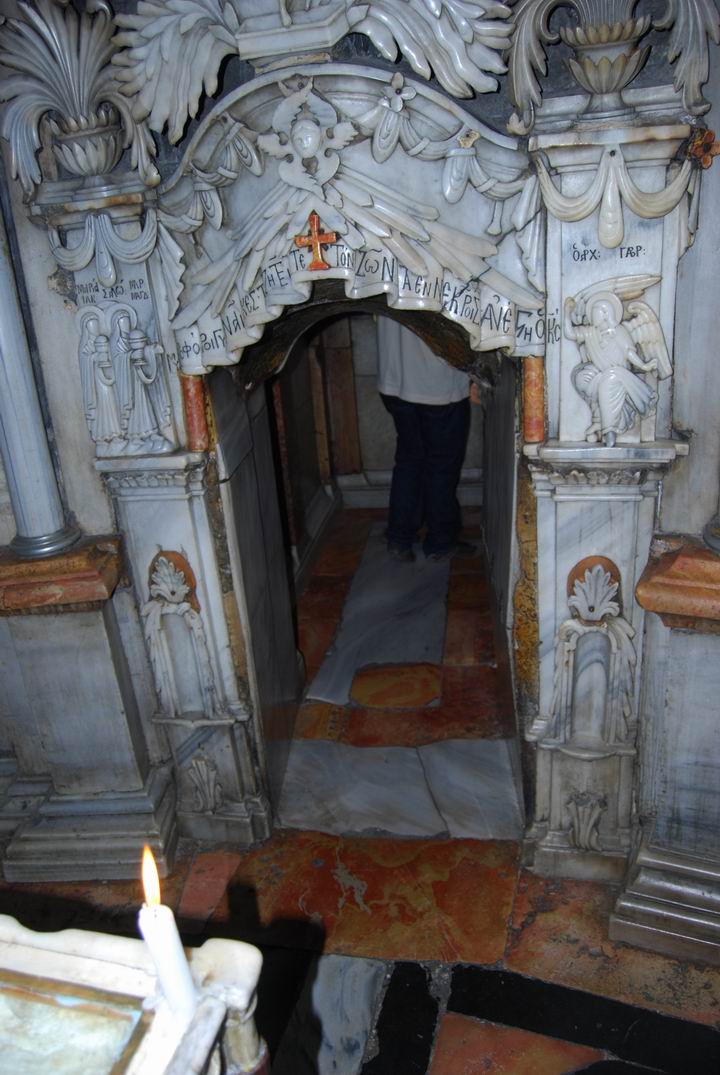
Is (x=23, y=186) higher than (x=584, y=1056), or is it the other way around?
(x=23, y=186)

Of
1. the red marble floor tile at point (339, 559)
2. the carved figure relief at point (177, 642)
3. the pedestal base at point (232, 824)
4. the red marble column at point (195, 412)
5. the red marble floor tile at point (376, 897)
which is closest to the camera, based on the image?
the red marble column at point (195, 412)

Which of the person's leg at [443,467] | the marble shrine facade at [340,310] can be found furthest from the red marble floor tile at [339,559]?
the marble shrine facade at [340,310]

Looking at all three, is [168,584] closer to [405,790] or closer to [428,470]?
[405,790]

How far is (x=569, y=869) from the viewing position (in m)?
3.31

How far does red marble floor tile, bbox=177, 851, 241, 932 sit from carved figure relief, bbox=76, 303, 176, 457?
1.64m

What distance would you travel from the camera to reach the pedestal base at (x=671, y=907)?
2932 mm

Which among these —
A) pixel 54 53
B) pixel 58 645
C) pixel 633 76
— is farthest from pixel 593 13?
pixel 58 645

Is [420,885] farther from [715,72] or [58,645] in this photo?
[715,72]

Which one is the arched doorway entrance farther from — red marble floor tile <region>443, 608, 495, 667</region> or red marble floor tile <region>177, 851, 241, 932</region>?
red marble floor tile <region>177, 851, 241, 932</region>

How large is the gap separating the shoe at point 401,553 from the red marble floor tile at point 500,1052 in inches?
135

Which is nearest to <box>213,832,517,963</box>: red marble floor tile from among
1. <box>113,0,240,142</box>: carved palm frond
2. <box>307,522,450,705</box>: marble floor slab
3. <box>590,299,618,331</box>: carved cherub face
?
<box>307,522,450,705</box>: marble floor slab

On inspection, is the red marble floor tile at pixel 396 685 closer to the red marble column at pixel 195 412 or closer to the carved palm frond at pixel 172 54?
the red marble column at pixel 195 412

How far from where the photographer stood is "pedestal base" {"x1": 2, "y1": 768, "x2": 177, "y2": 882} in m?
3.46

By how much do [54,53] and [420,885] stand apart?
3019mm
